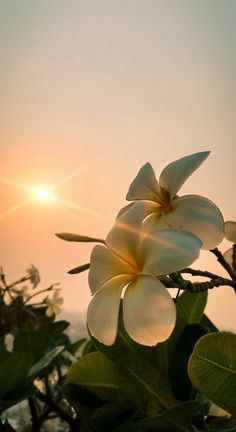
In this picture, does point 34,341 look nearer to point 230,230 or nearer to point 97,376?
point 97,376

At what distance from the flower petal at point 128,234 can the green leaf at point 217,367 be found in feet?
0.40

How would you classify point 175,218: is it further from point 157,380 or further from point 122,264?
point 157,380

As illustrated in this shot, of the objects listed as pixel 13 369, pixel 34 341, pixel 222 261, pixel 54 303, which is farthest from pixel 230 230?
pixel 54 303

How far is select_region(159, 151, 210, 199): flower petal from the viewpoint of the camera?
620 mm

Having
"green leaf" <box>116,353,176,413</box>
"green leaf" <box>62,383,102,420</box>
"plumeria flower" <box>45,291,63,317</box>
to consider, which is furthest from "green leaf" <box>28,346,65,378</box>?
"plumeria flower" <box>45,291,63,317</box>

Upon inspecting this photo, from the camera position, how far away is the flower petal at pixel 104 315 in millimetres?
556

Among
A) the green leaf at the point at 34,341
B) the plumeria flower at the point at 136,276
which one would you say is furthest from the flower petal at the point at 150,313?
the green leaf at the point at 34,341

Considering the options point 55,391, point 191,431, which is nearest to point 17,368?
point 191,431

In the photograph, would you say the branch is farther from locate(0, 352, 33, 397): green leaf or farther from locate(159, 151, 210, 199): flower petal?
locate(0, 352, 33, 397): green leaf

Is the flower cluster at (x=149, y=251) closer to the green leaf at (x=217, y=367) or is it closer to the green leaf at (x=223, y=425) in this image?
the green leaf at (x=217, y=367)

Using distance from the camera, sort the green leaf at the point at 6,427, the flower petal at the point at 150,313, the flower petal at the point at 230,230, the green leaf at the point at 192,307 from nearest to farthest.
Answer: the flower petal at the point at 150,313 → the flower petal at the point at 230,230 → the green leaf at the point at 192,307 → the green leaf at the point at 6,427

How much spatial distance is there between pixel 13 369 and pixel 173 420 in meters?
0.44

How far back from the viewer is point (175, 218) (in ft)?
1.91

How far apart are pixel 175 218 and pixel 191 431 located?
286 mm
